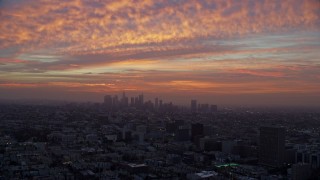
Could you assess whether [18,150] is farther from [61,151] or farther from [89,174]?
[89,174]

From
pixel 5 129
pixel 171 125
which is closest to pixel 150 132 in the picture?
pixel 171 125

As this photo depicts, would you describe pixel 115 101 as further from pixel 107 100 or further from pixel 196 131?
pixel 196 131

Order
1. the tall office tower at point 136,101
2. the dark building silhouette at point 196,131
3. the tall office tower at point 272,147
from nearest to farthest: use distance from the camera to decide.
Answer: the tall office tower at point 272,147, the dark building silhouette at point 196,131, the tall office tower at point 136,101

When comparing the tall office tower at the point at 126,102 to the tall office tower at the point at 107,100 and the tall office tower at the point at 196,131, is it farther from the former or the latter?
the tall office tower at the point at 196,131

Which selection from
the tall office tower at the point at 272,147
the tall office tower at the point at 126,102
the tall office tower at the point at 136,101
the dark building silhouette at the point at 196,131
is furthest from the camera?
the tall office tower at the point at 126,102

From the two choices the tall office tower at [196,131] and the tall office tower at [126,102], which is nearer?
the tall office tower at [196,131]

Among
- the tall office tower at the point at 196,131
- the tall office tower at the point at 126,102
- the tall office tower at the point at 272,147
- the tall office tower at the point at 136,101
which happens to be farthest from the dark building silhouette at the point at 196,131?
the tall office tower at the point at 126,102

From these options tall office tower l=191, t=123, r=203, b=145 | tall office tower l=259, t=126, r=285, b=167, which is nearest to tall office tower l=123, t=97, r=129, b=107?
tall office tower l=191, t=123, r=203, b=145

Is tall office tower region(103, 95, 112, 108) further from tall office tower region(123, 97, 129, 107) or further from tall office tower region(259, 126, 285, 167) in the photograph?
tall office tower region(259, 126, 285, 167)

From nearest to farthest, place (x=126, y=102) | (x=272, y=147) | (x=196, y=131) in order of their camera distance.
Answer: (x=272, y=147) < (x=196, y=131) < (x=126, y=102)

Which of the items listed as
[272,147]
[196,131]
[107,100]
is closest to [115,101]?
[107,100]
